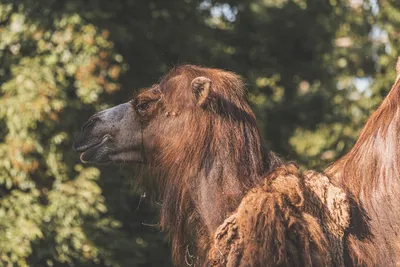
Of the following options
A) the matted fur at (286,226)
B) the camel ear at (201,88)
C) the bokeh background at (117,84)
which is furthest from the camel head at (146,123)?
the bokeh background at (117,84)

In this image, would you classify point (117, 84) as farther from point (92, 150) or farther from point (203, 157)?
point (203, 157)

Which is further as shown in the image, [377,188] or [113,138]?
[113,138]

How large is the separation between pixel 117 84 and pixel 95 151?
5.96m

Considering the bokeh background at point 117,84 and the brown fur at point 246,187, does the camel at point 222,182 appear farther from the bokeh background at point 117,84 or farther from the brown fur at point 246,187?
the bokeh background at point 117,84

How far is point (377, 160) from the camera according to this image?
507cm

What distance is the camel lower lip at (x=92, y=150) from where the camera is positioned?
579 cm

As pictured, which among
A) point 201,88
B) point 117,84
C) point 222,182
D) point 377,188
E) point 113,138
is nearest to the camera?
point 377,188

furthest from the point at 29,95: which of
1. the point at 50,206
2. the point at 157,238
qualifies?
the point at 157,238

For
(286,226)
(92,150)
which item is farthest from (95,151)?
(286,226)

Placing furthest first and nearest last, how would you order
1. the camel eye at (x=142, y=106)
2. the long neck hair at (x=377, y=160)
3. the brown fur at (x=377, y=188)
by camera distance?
the camel eye at (x=142, y=106) < the long neck hair at (x=377, y=160) < the brown fur at (x=377, y=188)

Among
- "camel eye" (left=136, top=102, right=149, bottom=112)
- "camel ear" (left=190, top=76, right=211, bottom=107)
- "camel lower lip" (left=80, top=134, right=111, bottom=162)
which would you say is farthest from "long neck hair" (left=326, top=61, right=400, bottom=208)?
"camel lower lip" (left=80, top=134, right=111, bottom=162)

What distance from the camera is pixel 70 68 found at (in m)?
10.9

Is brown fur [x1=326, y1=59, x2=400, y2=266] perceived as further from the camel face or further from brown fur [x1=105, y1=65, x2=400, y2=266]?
the camel face

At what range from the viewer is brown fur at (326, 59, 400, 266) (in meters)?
4.89
